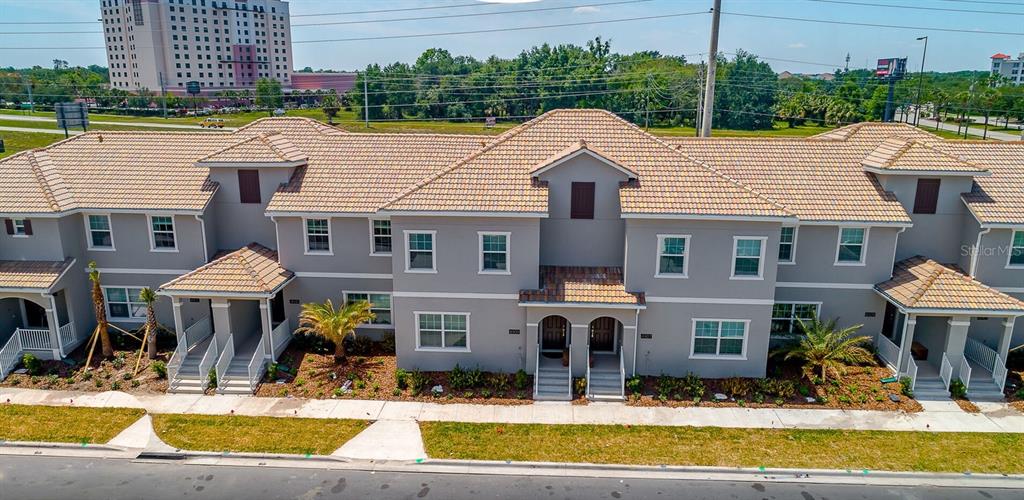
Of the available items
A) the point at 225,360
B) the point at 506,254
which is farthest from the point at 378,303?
the point at 506,254

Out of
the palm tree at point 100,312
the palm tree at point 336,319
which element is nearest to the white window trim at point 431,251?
the palm tree at point 336,319

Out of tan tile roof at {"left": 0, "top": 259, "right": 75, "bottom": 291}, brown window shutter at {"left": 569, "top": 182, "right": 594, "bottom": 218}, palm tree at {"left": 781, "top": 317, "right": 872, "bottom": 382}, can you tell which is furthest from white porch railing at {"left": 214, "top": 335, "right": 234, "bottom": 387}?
palm tree at {"left": 781, "top": 317, "right": 872, "bottom": 382}

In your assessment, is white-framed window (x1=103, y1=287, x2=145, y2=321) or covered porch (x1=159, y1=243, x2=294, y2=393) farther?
white-framed window (x1=103, y1=287, x2=145, y2=321)

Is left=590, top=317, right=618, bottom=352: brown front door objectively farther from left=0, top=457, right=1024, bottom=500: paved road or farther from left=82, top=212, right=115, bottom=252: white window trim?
left=82, top=212, right=115, bottom=252: white window trim

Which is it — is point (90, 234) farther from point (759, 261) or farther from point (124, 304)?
point (759, 261)

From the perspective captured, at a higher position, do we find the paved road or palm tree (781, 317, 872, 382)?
palm tree (781, 317, 872, 382)

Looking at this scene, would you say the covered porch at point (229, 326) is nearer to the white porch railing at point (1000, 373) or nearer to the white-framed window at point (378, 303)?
the white-framed window at point (378, 303)

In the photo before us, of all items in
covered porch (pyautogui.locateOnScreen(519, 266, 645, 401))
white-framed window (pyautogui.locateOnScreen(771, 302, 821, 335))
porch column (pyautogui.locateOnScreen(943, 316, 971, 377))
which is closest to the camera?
covered porch (pyautogui.locateOnScreen(519, 266, 645, 401))
